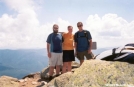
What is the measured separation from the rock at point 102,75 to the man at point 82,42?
4.87 m

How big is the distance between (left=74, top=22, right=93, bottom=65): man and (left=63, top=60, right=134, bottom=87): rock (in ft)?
16.0

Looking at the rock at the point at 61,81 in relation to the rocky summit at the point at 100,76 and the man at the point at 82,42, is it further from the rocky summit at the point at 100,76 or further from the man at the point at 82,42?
the man at the point at 82,42

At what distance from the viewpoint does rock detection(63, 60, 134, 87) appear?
5.64 meters

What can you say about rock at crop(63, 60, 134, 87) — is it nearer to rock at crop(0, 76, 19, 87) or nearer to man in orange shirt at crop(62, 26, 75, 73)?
man in orange shirt at crop(62, 26, 75, 73)

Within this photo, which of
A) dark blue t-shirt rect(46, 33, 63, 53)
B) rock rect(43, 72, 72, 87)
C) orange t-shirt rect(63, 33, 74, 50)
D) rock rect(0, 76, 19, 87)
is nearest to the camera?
rock rect(43, 72, 72, 87)

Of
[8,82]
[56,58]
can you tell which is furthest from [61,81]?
[8,82]

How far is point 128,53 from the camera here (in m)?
6.47

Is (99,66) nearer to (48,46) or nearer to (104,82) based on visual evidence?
(104,82)

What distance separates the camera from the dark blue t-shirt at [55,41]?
11.0 meters

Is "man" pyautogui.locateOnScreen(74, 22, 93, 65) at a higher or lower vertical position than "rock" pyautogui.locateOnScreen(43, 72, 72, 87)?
higher

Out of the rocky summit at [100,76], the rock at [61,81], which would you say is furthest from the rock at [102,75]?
the rock at [61,81]

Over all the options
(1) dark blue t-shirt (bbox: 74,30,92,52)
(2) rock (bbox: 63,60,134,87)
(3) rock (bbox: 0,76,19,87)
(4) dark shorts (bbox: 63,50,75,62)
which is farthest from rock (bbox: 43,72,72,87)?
(3) rock (bbox: 0,76,19,87)

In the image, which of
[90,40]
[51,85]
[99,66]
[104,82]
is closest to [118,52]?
[99,66]

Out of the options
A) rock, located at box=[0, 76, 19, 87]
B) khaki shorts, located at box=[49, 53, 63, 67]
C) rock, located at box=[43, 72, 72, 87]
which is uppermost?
khaki shorts, located at box=[49, 53, 63, 67]
